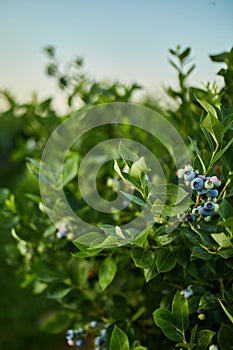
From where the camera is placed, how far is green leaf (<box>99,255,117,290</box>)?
737mm

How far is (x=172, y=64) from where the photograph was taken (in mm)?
920

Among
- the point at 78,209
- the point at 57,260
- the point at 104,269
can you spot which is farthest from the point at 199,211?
the point at 57,260

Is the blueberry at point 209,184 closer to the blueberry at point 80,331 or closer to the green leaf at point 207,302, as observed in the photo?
the green leaf at point 207,302

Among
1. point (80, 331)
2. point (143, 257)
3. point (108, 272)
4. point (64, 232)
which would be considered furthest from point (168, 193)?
point (80, 331)

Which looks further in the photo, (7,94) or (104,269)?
(7,94)

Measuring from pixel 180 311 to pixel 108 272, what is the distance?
0.55 feet

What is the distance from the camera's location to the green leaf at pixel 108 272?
737 millimetres

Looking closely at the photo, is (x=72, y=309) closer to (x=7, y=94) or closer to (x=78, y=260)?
(x=78, y=260)

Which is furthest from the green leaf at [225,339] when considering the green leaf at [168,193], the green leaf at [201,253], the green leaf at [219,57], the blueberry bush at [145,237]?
the green leaf at [219,57]

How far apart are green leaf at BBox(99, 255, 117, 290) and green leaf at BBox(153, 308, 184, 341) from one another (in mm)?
126

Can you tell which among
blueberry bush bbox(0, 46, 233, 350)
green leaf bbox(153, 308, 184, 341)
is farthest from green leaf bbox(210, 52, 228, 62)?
green leaf bbox(153, 308, 184, 341)

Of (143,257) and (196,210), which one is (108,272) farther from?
(196,210)

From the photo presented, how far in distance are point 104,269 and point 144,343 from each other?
6.7 inches

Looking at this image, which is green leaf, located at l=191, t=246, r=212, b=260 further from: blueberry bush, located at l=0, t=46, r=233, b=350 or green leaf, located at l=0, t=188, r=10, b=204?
green leaf, located at l=0, t=188, r=10, b=204
